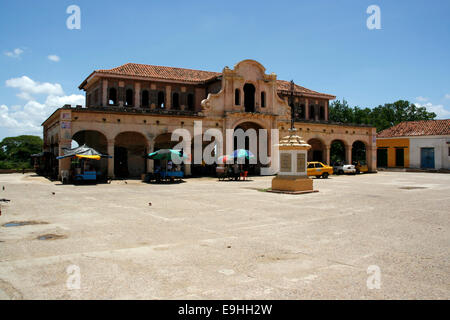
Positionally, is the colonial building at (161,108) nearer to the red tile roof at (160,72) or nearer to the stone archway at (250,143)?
the red tile roof at (160,72)

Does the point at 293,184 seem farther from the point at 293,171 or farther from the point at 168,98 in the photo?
the point at 168,98

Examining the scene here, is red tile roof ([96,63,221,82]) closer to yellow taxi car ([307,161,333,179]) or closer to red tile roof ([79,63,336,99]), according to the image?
red tile roof ([79,63,336,99])

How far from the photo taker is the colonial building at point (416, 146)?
140 ft

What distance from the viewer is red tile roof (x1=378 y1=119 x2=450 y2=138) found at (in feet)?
143

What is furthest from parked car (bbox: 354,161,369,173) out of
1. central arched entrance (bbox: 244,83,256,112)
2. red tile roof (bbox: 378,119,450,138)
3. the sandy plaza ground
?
the sandy plaza ground

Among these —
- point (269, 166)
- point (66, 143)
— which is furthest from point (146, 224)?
point (269, 166)

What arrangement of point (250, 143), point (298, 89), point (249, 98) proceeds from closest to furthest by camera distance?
1. point (249, 98)
2. point (250, 143)
3. point (298, 89)

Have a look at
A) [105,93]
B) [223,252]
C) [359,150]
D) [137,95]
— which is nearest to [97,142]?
[105,93]

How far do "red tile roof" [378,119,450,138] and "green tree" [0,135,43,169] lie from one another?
190 ft

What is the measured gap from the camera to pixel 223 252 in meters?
6.63

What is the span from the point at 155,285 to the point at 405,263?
403cm

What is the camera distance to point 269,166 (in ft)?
112

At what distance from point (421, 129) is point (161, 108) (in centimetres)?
3332
